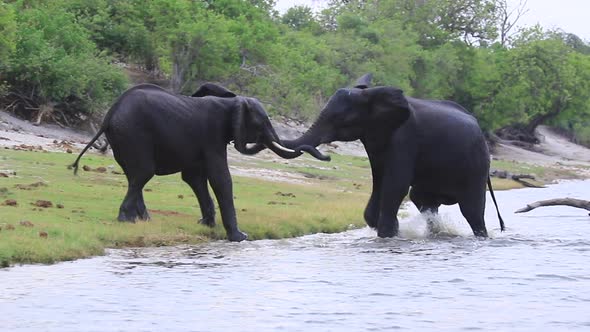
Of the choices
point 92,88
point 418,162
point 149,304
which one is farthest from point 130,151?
point 92,88

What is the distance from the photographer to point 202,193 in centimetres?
2064

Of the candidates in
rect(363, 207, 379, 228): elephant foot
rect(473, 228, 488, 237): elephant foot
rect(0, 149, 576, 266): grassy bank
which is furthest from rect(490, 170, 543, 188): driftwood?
rect(363, 207, 379, 228): elephant foot

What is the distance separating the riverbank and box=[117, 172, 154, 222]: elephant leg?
26cm

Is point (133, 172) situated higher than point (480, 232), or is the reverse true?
point (133, 172)

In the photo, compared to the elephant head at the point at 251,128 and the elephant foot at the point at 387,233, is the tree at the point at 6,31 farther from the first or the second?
Answer: the elephant foot at the point at 387,233

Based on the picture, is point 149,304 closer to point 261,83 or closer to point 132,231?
point 132,231

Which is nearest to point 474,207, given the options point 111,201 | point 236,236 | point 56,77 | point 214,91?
point 236,236

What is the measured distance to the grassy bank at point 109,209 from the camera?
17438 millimetres

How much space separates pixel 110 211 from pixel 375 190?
5166 millimetres

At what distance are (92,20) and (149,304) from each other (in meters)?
40.4

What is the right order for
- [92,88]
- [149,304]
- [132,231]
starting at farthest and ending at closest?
[92,88] → [132,231] → [149,304]

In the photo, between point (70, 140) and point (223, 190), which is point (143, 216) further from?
point (70, 140)

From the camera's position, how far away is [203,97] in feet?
67.5

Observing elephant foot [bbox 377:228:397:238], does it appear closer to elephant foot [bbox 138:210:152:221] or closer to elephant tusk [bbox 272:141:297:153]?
elephant tusk [bbox 272:141:297:153]
